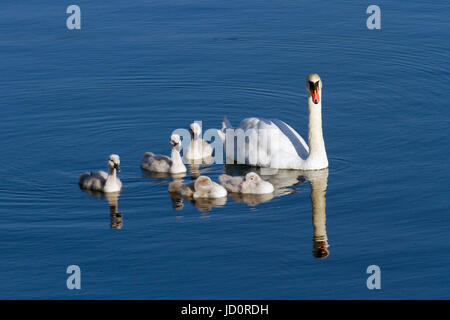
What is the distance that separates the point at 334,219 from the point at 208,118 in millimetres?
6827

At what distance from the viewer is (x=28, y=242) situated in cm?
1889

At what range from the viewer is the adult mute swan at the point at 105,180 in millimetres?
20969

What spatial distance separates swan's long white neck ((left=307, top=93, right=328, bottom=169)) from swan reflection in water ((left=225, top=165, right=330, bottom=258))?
0.23 meters

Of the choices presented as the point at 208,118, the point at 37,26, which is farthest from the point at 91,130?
the point at 37,26

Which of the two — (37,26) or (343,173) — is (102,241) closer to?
(343,173)

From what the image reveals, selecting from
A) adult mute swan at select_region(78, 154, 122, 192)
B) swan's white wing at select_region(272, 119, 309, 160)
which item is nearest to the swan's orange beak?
swan's white wing at select_region(272, 119, 309, 160)

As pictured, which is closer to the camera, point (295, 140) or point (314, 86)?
point (314, 86)

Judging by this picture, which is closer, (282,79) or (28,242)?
(28,242)

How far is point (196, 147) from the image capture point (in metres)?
23.3

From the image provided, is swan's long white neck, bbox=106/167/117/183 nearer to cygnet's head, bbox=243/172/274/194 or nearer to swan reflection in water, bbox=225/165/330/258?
swan reflection in water, bbox=225/165/330/258

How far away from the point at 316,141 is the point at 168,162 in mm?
3276

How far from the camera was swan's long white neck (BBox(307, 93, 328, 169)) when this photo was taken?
73.5 ft

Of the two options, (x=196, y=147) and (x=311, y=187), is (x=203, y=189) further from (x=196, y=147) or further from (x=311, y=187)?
(x=196, y=147)

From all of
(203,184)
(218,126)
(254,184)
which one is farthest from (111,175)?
(218,126)
